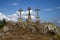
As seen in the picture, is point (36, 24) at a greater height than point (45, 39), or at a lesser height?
greater

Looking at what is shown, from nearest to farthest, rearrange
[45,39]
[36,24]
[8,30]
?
[45,39] → [8,30] → [36,24]

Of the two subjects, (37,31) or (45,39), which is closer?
(45,39)

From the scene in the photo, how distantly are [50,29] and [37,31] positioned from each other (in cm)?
330

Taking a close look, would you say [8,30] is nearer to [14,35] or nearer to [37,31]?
[14,35]

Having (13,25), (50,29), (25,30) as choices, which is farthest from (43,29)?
(13,25)

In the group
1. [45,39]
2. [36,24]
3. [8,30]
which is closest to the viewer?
[45,39]

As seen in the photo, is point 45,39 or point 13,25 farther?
point 13,25

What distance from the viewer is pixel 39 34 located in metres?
37.2

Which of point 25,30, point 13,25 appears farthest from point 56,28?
point 13,25

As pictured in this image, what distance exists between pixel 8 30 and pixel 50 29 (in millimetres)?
9405

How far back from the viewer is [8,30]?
38.2 meters

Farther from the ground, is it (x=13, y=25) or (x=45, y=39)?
(x=13, y=25)

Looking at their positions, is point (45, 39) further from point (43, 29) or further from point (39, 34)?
point (43, 29)

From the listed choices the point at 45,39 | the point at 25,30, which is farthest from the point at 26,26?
the point at 45,39
